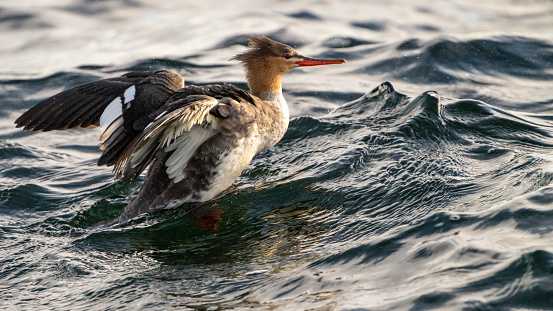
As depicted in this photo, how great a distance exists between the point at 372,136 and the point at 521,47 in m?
4.12

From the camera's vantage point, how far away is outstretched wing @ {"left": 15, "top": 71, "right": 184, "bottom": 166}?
5.35 metres

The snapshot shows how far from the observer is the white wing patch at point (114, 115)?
5.38 metres

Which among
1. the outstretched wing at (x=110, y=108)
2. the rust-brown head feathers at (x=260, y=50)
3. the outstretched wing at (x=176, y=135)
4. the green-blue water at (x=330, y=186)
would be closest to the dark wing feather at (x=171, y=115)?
the outstretched wing at (x=176, y=135)

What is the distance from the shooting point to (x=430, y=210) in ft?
15.5

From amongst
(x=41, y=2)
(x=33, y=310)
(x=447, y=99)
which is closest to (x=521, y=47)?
(x=447, y=99)

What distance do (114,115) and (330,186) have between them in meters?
1.97

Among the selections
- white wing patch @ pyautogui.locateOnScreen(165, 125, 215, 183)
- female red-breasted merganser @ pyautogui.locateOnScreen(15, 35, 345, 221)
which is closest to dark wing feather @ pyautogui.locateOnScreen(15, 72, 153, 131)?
female red-breasted merganser @ pyautogui.locateOnScreen(15, 35, 345, 221)

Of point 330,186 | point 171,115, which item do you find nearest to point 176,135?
point 171,115

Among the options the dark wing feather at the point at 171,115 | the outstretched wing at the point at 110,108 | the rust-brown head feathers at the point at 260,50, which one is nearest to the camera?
the dark wing feather at the point at 171,115

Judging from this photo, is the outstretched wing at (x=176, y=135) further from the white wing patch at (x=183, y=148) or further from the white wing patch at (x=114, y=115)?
the white wing patch at (x=114, y=115)

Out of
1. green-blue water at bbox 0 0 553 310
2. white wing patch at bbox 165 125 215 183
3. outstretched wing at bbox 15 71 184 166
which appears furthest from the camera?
outstretched wing at bbox 15 71 184 166

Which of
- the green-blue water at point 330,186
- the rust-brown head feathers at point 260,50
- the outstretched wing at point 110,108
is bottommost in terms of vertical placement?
the green-blue water at point 330,186

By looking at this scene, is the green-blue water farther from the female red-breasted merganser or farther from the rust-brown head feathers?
the rust-brown head feathers

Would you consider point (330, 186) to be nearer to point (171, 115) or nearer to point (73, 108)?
point (171, 115)
